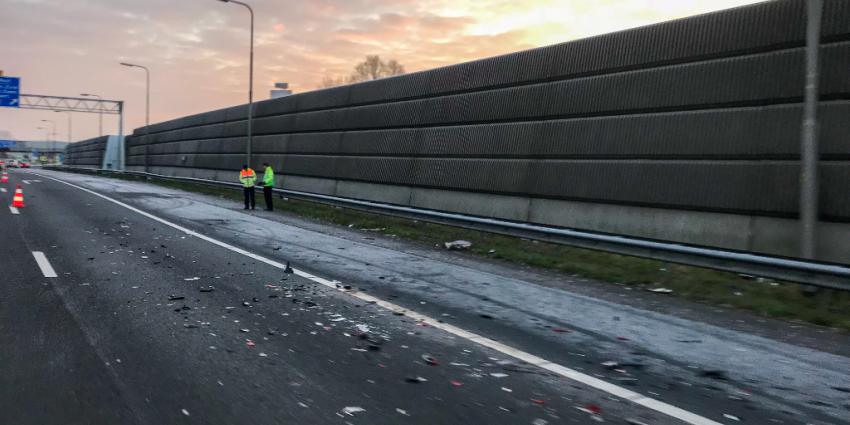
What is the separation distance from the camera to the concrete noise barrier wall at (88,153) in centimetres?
7625

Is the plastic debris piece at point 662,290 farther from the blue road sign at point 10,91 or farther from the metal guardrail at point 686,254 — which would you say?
the blue road sign at point 10,91

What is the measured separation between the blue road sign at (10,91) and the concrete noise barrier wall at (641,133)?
42.7m

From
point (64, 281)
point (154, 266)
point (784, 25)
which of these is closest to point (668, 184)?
point (784, 25)

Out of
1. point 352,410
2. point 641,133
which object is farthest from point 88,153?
point 352,410

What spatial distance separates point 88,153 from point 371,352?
9455 centimetres

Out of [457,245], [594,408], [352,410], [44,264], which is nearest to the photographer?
[352,410]

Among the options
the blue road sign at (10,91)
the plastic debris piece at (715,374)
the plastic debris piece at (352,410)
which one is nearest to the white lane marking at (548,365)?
Answer: the plastic debris piece at (715,374)

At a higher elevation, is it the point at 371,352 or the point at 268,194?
the point at 268,194

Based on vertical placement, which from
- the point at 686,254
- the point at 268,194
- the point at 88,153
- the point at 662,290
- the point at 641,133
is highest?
the point at 641,133

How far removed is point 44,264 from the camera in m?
9.21

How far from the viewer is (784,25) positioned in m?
10.7

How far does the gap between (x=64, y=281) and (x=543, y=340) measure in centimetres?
636

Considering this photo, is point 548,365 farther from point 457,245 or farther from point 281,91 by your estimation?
point 281,91

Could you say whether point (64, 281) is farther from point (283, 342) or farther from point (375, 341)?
point (375, 341)
